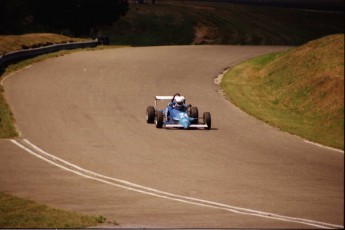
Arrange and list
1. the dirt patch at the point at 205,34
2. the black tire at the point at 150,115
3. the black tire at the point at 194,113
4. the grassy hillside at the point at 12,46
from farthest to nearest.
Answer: the dirt patch at the point at 205,34, the black tire at the point at 150,115, the black tire at the point at 194,113, the grassy hillside at the point at 12,46

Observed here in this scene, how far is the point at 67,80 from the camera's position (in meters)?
45.2

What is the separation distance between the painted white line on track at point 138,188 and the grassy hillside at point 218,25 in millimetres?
54591

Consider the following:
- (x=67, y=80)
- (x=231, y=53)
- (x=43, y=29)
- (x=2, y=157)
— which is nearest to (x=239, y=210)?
(x=2, y=157)

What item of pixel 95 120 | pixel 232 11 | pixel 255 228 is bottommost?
pixel 255 228

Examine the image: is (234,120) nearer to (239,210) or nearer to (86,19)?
(239,210)

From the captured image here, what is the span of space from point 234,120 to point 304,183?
11842 mm

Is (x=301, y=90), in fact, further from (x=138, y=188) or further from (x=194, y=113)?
(x=138, y=188)

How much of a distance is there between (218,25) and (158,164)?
223 feet

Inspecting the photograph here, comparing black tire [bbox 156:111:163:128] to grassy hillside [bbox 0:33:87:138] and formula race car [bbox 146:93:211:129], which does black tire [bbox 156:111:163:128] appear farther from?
grassy hillside [bbox 0:33:87:138]

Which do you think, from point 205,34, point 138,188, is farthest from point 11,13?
point 138,188

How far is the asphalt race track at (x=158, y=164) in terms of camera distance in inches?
772

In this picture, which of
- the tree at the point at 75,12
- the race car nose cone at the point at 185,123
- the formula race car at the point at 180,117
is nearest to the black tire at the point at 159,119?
the formula race car at the point at 180,117

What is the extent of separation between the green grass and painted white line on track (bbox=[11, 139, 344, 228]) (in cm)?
301

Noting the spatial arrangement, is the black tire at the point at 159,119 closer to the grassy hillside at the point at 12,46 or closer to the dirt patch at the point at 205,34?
the grassy hillside at the point at 12,46
